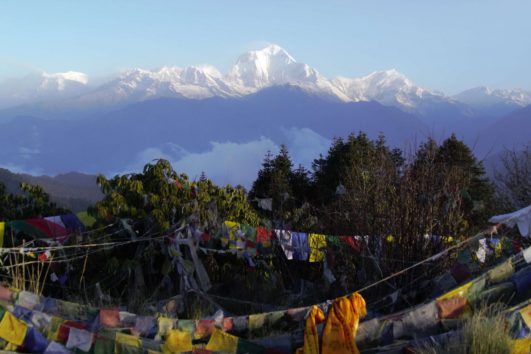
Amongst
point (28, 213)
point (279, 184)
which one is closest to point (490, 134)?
point (279, 184)

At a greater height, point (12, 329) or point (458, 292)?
point (12, 329)

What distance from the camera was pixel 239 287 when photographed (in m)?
9.70

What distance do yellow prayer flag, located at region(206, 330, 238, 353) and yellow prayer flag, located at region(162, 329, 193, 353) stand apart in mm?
183

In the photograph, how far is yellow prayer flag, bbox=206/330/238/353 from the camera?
17.0ft

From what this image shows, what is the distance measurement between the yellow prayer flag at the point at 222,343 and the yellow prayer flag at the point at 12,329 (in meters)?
1.57

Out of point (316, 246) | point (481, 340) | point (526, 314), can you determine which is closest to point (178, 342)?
point (481, 340)

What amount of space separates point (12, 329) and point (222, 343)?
70.2 inches

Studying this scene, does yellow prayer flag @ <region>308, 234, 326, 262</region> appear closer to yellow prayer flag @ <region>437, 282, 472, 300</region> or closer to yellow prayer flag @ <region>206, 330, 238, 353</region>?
yellow prayer flag @ <region>437, 282, 472, 300</region>

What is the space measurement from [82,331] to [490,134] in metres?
128

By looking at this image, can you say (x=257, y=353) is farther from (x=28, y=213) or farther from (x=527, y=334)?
(x=28, y=213)

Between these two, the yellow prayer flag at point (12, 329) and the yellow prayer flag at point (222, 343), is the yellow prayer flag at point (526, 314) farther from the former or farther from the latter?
the yellow prayer flag at point (12, 329)

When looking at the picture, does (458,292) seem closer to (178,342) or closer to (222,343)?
(222,343)

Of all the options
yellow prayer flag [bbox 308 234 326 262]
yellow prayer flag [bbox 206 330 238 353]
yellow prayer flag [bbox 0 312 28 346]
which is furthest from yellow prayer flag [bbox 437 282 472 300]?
yellow prayer flag [bbox 308 234 326 262]

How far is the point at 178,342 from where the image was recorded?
5.25 meters
